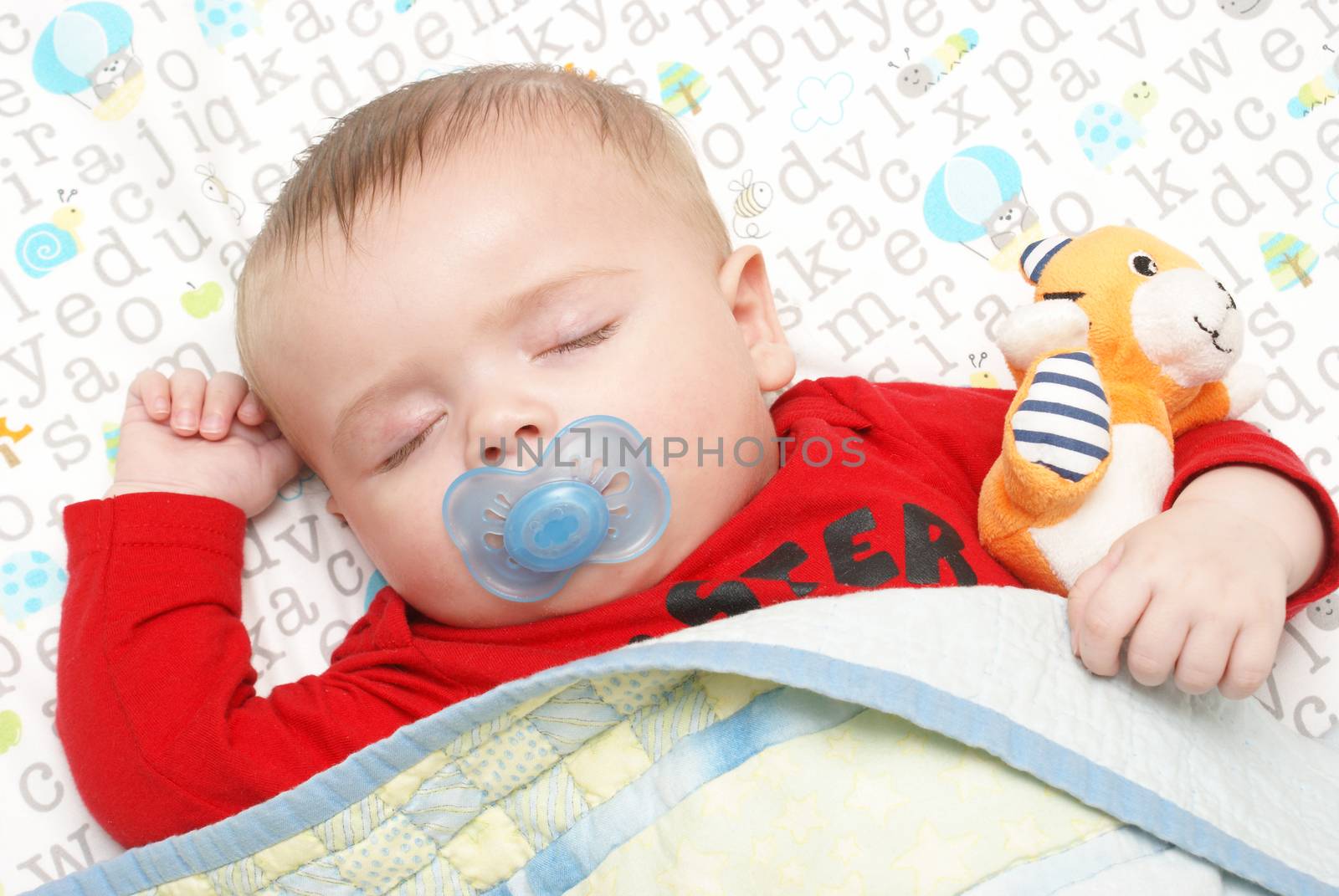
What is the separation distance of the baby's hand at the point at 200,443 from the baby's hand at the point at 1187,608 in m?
0.87

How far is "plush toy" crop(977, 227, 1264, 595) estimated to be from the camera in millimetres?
942

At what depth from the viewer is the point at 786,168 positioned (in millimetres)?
1455

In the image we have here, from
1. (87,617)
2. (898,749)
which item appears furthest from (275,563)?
(898,749)

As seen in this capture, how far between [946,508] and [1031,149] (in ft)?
1.83

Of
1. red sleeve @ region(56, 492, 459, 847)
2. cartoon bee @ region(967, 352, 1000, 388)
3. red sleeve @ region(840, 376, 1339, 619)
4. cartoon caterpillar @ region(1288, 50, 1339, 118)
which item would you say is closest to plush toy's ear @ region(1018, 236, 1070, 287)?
red sleeve @ region(840, 376, 1339, 619)

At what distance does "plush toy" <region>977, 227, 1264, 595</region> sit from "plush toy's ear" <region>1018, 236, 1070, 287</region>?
1 centimetres

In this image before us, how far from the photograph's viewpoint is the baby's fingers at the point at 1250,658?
2.85 ft

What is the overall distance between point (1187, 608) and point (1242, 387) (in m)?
0.33

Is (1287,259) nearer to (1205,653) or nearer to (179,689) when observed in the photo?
(1205,653)

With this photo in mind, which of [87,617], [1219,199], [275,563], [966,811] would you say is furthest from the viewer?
[1219,199]

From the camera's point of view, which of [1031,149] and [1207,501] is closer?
[1207,501]

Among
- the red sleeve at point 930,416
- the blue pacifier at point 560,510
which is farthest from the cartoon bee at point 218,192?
the red sleeve at point 930,416

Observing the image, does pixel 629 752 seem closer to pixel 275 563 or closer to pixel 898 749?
pixel 898 749

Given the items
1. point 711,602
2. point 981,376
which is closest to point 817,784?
point 711,602
